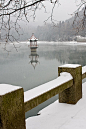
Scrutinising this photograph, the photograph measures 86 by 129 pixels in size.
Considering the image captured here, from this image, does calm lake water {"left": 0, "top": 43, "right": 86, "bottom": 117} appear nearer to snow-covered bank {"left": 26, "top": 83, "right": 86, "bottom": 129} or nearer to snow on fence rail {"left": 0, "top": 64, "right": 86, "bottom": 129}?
snow on fence rail {"left": 0, "top": 64, "right": 86, "bottom": 129}

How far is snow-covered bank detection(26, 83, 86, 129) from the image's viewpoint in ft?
7.61

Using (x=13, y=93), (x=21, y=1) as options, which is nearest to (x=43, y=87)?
(x=13, y=93)

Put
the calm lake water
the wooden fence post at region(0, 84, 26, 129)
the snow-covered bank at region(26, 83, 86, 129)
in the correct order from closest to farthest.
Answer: the wooden fence post at region(0, 84, 26, 129) → the snow-covered bank at region(26, 83, 86, 129) → the calm lake water

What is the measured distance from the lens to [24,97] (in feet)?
6.79

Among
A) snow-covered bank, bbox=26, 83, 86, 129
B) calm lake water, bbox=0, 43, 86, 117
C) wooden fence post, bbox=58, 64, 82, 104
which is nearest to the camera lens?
snow-covered bank, bbox=26, 83, 86, 129

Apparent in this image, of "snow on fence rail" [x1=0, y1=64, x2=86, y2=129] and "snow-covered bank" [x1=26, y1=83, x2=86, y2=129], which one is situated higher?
"snow on fence rail" [x1=0, y1=64, x2=86, y2=129]

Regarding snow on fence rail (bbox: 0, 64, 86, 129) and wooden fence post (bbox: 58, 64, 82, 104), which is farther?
wooden fence post (bbox: 58, 64, 82, 104)

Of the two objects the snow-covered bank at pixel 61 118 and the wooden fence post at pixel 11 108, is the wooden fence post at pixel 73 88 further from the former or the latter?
the wooden fence post at pixel 11 108

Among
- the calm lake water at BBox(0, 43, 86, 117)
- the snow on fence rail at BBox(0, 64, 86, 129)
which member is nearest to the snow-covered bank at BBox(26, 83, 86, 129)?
the snow on fence rail at BBox(0, 64, 86, 129)

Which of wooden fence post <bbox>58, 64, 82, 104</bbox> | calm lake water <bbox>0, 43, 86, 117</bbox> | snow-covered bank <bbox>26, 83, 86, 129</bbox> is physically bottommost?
calm lake water <bbox>0, 43, 86, 117</bbox>

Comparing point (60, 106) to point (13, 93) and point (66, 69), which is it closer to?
point (66, 69)

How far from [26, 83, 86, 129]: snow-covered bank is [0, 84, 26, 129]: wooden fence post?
0.59 m

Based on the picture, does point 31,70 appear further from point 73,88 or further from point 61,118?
point 61,118

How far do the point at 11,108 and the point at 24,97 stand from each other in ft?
1.20
